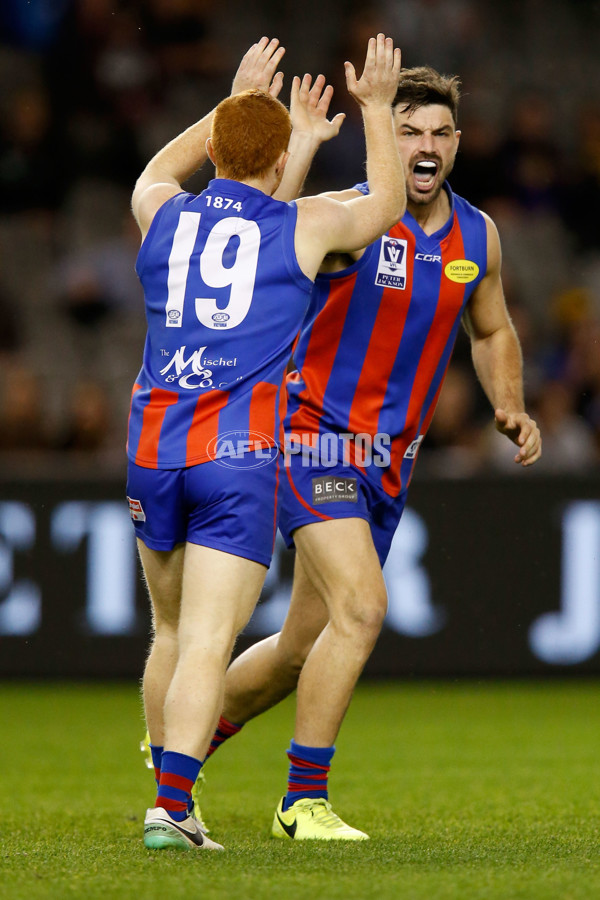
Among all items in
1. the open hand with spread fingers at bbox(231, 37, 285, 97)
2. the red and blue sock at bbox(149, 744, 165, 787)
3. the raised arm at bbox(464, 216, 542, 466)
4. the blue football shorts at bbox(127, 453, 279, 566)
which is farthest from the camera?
the raised arm at bbox(464, 216, 542, 466)

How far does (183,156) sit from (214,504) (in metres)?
1.18

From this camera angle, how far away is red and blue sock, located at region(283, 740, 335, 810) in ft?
14.1

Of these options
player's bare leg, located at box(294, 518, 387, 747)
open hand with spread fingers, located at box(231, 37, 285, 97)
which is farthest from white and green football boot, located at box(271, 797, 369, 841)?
open hand with spread fingers, located at box(231, 37, 285, 97)

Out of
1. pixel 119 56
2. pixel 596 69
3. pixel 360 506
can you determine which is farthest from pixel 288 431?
pixel 596 69

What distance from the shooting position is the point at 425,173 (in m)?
4.70

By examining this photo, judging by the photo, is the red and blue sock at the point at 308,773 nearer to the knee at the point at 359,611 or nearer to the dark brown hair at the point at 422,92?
the knee at the point at 359,611

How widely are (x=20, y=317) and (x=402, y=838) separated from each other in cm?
770

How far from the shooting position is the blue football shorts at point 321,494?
4422 millimetres

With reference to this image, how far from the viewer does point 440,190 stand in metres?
4.81

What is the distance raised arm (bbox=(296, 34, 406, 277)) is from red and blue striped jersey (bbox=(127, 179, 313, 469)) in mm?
59

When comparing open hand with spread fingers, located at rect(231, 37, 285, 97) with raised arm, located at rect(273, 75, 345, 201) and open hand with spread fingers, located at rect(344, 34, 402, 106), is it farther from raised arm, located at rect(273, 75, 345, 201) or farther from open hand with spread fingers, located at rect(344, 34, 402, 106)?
open hand with spread fingers, located at rect(344, 34, 402, 106)

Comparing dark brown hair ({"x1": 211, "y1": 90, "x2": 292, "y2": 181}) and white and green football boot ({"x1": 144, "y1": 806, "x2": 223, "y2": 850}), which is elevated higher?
dark brown hair ({"x1": 211, "y1": 90, "x2": 292, "y2": 181})

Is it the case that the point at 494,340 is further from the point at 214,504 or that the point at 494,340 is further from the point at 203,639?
the point at 203,639

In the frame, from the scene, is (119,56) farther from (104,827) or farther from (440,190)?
(104,827)
